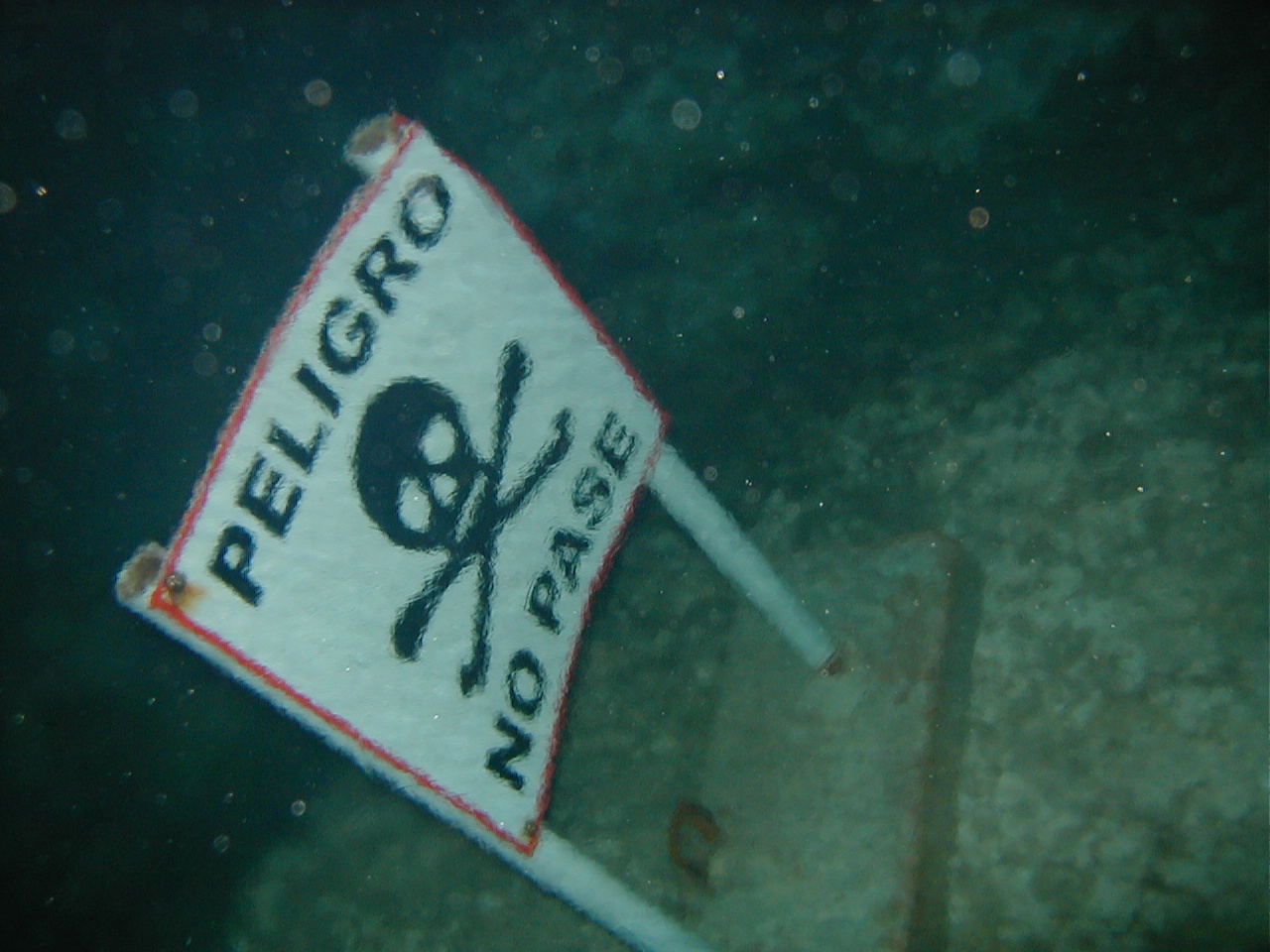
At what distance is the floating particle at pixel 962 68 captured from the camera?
2109mm

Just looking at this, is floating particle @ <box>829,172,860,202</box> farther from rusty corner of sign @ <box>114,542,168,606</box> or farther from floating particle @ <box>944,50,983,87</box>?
rusty corner of sign @ <box>114,542,168,606</box>

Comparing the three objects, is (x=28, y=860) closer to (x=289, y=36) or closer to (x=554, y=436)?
(x=554, y=436)

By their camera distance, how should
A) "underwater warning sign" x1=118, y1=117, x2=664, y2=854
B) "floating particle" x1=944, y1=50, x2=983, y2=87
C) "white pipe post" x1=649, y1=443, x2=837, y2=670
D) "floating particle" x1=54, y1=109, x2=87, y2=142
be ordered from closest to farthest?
"floating particle" x1=54, y1=109, x2=87, y2=142 → "underwater warning sign" x1=118, y1=117, x2=664, y2=854 → "floating particle" x1=944, y1=50, x2=983, y2=87 → "white pipe post" x1=649, y1=443, x2=837, y2=670

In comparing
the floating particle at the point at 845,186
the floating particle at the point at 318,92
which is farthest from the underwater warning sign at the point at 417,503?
the floating particle at the point at 845,186

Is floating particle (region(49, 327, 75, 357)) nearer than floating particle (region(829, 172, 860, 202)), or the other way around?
floating particle (region(49, 327, 75, 357))

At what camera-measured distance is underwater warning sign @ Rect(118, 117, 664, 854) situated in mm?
1574

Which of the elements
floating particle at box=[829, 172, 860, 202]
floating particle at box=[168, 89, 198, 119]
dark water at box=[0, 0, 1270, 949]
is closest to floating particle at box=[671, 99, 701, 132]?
dark water at box=[0, 0, 1270, 949]

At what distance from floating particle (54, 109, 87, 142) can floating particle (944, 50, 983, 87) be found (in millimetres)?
2168

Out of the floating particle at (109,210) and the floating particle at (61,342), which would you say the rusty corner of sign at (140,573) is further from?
the floating particle at (109,210)

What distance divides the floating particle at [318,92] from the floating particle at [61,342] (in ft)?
2.47

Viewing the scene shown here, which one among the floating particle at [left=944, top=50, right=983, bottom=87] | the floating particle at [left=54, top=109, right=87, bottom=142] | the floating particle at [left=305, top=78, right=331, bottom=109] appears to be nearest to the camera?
the floating particle at [left=54, top=109, right=87, bottom=142]

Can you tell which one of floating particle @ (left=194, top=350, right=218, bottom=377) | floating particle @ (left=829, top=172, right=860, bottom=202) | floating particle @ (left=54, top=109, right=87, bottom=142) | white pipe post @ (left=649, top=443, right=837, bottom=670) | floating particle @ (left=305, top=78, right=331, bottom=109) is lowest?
white pipe post @ (left=649, top=443, right=837, bottom=670)

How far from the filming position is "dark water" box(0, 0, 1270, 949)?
1511mm

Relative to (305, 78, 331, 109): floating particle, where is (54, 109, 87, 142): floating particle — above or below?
above
